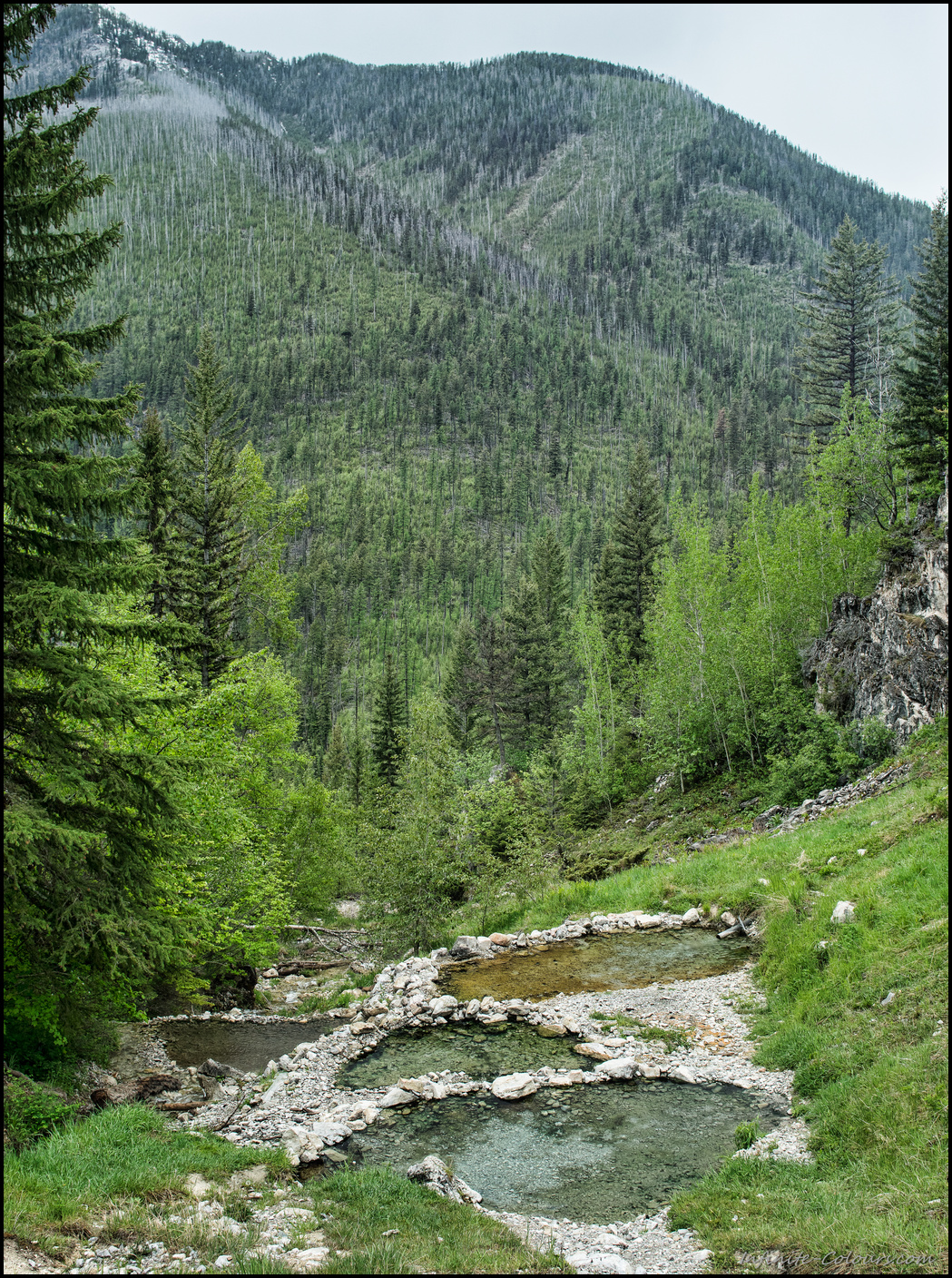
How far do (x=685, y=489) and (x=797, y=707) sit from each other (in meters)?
128

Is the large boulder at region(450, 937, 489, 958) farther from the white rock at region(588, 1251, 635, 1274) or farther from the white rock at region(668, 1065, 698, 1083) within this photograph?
the white rock at region(588, 1251, 635, 1274)

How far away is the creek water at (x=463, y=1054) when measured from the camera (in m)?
12.4

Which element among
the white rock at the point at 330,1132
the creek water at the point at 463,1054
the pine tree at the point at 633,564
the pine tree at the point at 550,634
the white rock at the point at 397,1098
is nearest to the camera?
the white rock at the point at 330,1132

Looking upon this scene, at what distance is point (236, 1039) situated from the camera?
605 inches

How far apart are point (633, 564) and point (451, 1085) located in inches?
1417

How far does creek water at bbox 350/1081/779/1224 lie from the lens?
341 inches

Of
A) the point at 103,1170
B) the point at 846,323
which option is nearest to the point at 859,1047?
the point at 103,1170

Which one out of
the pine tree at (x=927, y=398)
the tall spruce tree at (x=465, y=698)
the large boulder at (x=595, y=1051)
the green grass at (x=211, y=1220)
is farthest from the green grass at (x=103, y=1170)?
the tall spruce tree at (x=465, y=698)

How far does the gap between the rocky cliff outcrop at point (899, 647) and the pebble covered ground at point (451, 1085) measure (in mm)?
10545

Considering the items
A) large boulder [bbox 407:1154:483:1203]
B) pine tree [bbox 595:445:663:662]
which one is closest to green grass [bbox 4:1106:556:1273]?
large boulder [bbox 407:1154:483:1203]

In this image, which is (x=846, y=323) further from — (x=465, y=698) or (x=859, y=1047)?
(x=859, y=1047)

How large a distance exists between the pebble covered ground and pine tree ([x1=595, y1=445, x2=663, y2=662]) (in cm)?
2909

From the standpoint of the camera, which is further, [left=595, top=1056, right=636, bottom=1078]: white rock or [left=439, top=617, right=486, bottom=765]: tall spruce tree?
[left=439, top=617, right=486, bottom=765]: tall spruce tree

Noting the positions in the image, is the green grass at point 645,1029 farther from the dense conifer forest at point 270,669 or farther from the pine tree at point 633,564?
the pine tree at point 633,564
